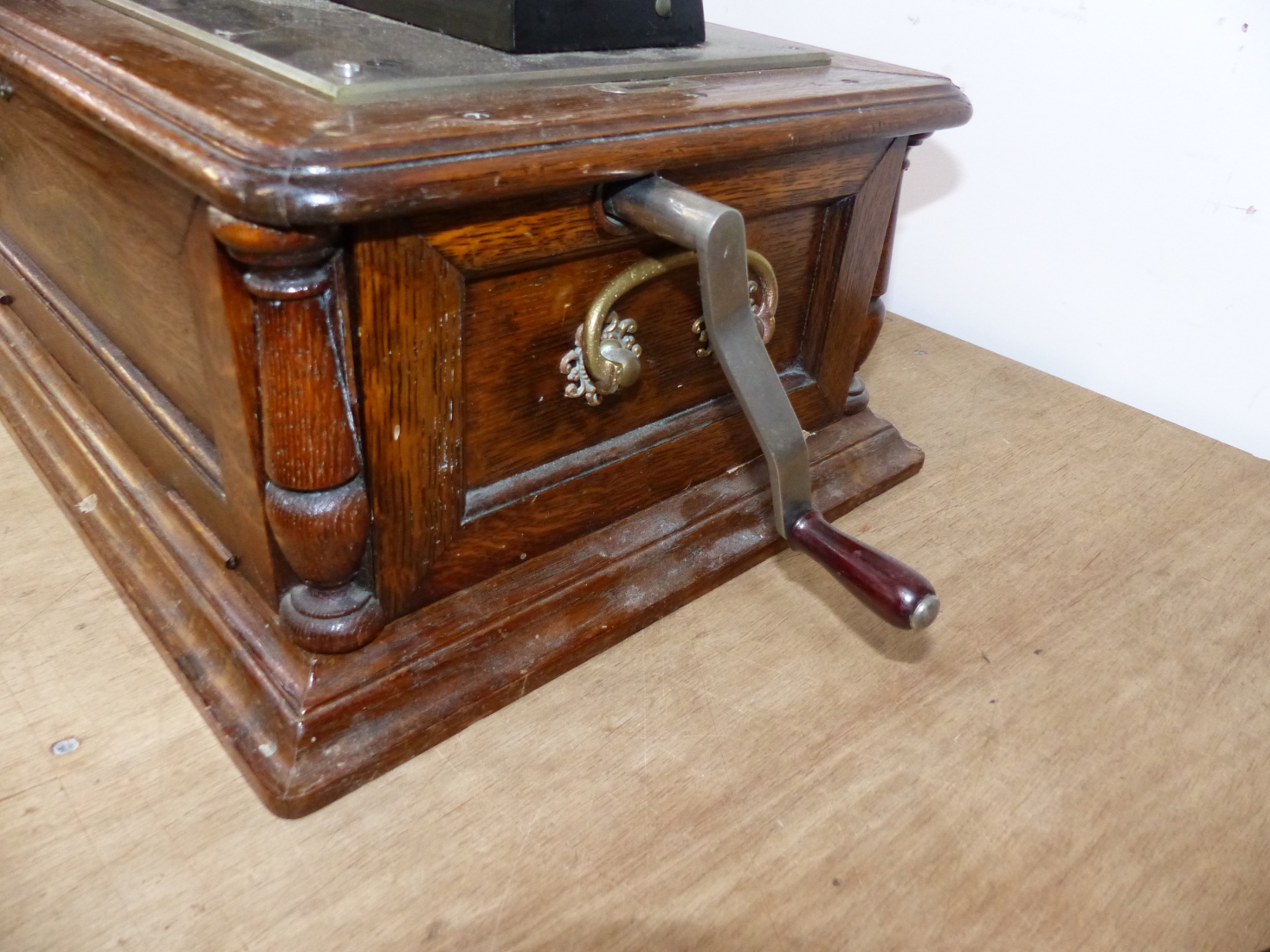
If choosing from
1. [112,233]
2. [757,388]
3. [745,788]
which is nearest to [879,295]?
[757,388]

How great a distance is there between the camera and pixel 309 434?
1.73 ft

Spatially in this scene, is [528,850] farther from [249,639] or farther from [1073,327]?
[1073,327]

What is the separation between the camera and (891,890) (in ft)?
1.80

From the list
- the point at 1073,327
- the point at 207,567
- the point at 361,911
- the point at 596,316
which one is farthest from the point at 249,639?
the point at 1073,327

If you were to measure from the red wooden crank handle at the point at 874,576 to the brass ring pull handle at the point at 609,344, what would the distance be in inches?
6.4

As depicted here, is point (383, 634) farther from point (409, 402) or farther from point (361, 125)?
point (361, 125)

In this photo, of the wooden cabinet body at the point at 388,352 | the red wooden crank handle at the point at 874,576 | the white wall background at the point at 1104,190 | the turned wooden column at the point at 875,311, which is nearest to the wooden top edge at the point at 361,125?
the wooden cabinet body at the point at 388,352

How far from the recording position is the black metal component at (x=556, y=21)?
64 centimetres

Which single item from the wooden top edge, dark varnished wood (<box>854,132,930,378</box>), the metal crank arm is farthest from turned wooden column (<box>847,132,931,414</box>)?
the metal crank arm

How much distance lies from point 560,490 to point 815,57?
15.9 inches

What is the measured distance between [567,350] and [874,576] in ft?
0.79

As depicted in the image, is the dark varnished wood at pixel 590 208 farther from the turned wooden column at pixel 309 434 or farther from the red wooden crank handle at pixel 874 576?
the red wooden crank handle at pixel 874 576

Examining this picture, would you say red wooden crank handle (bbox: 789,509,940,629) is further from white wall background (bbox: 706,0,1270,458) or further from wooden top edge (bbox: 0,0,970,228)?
white wall background (bbox: 706,0,1270,458)

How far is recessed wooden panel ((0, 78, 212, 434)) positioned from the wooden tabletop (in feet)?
0.59
